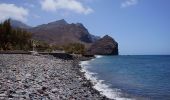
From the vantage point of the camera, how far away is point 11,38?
110 metres

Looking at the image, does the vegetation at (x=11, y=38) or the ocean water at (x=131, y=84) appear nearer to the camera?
the ocean water at (x=131, y=84)

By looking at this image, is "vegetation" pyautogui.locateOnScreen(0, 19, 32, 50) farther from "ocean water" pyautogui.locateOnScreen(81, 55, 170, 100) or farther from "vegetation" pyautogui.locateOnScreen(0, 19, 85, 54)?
"ocean water" pyautogui.locateOnScreen(81, 55, 170, 100)

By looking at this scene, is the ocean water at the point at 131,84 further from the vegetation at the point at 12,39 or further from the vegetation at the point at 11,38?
the vegetation at the point at 12,39

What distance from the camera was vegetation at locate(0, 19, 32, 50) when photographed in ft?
347

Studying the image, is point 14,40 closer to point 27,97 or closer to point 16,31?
point 16,31

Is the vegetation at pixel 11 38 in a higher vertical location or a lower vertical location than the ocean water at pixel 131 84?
higher

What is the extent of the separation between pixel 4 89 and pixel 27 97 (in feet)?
5.49

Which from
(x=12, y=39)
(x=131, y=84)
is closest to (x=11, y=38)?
(x=12, y=39)

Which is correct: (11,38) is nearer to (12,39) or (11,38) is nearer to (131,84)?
(12,39)

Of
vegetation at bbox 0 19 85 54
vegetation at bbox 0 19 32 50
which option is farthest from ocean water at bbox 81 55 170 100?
vegetation at bbox 0 19 85 54

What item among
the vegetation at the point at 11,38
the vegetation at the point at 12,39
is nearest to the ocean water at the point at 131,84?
the vegetation at the point at 11,38

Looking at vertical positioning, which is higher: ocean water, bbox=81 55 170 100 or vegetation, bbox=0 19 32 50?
vegetation, bbox=0 19 32 50

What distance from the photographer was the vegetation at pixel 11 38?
105688 millimetres

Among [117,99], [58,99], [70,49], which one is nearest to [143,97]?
[117,99]
